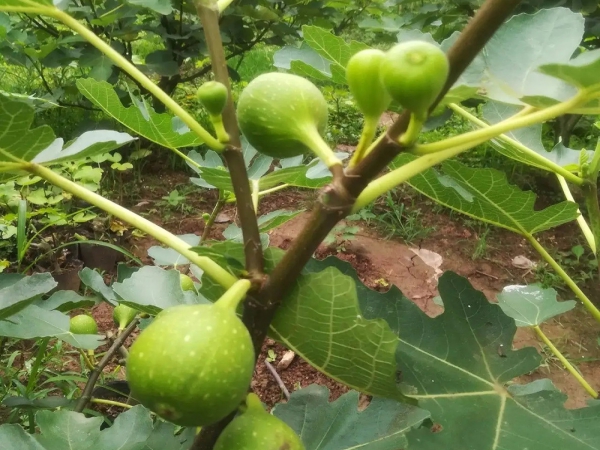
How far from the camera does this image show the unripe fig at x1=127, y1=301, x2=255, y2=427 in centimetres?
44

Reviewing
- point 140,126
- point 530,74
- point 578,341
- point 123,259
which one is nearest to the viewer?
point 530,74

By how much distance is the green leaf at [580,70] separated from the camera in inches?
16.6

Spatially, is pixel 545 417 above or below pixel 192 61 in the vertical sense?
above

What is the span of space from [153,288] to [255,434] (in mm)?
354

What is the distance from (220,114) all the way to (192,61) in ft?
10.3

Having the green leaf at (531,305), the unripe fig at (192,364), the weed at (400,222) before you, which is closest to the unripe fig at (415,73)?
the unripe fig at (192,364)

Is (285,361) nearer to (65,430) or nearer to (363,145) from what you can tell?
(65,430)

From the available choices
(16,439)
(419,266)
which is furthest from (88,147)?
(419,266)

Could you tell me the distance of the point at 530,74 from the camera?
584 millimetres

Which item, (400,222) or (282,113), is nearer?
(282,113)

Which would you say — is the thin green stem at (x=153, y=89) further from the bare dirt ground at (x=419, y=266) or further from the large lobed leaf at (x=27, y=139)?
the bare dirt ground at (x=419, y=266)

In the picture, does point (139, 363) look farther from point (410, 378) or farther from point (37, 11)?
point (37, 11)

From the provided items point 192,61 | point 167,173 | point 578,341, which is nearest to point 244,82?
point 192,61

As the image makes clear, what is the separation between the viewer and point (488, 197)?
812 millimetres
